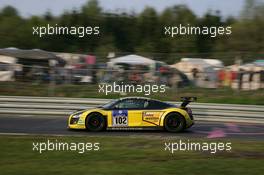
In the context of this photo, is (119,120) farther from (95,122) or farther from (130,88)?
(130,88)

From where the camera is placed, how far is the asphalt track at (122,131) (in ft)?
46.2

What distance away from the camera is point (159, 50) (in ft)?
153

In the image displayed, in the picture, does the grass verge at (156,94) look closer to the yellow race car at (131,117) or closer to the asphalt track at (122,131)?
the asphalt track at (122,131)

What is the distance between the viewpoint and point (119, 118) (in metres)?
14.7

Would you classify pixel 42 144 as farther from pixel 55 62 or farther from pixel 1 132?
pixel 55 62

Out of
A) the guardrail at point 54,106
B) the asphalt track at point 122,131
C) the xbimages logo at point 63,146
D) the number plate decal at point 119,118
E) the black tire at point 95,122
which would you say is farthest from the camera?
the guardrail at point 54,106

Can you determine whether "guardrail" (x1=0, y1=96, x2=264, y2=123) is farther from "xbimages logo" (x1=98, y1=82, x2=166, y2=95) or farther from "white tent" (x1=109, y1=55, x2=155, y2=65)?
"white tent" (x1=109, y1=55, x2=155, y2=65)

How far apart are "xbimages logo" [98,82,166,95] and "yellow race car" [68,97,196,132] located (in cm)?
674

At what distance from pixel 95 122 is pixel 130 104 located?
45.1 inches

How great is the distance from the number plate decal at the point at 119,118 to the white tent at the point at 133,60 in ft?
32.7

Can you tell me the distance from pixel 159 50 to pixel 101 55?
67.7ft

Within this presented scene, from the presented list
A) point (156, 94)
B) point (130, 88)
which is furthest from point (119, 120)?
point (130, 88)

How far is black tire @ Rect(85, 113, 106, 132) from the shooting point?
14586 millimetres

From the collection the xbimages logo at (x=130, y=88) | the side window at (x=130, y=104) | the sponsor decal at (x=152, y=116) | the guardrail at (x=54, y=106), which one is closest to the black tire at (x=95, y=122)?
the side window at (x=130, y=104)
